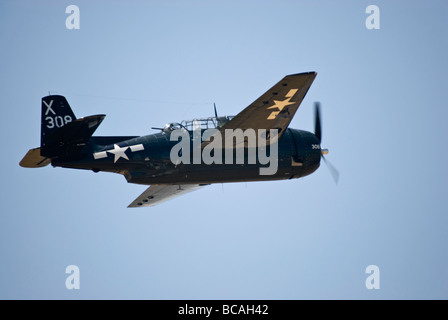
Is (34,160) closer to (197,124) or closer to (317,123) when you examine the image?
(197,124)

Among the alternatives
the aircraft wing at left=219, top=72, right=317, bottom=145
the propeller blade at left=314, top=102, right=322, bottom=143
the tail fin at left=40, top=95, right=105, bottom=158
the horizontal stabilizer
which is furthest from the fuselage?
the aircraft wing at left=219, top=72, right=317, bottom=145

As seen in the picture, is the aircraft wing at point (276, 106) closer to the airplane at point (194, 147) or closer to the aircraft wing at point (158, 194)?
the airplane at point (194, 147)

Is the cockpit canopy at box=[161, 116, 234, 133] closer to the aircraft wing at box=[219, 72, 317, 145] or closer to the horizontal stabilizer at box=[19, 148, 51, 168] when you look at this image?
the aircraft wing at box=[219, 72, 317, 145]

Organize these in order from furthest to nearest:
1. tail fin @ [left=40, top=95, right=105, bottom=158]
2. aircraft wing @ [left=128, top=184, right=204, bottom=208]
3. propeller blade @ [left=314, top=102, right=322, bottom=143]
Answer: aircraft wing @ [left=128, top=184, right=204, bottom=208] < propeller blade @ [left=314, top=102, right=322, bottom=143] < tail fin @ [left=40, top=95, right=105, bottom=158]

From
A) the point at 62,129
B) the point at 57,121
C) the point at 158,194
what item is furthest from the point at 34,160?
the point at 158,194

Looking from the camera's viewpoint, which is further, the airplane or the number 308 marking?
the number 308 marking

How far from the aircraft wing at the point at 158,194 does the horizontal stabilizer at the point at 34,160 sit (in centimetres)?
525

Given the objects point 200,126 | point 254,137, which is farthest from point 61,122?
point 254,137

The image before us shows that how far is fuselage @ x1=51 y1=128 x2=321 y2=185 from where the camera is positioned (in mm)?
24016

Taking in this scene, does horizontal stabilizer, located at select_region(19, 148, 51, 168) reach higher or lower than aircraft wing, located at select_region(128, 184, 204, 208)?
higher

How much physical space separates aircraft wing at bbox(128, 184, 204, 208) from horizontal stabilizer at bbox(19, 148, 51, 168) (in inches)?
207

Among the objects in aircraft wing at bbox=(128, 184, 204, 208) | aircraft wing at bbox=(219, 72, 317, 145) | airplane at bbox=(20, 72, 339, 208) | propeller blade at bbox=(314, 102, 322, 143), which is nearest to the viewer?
aircraft wing at bbox=(219, 72, 317, 145)

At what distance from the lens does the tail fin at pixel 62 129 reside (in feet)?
74.1

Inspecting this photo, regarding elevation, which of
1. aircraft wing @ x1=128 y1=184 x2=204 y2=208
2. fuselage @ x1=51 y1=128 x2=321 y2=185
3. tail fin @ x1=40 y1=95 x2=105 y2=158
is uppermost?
tail fin @ x1=40 y1=95 x2=105 y2=158
